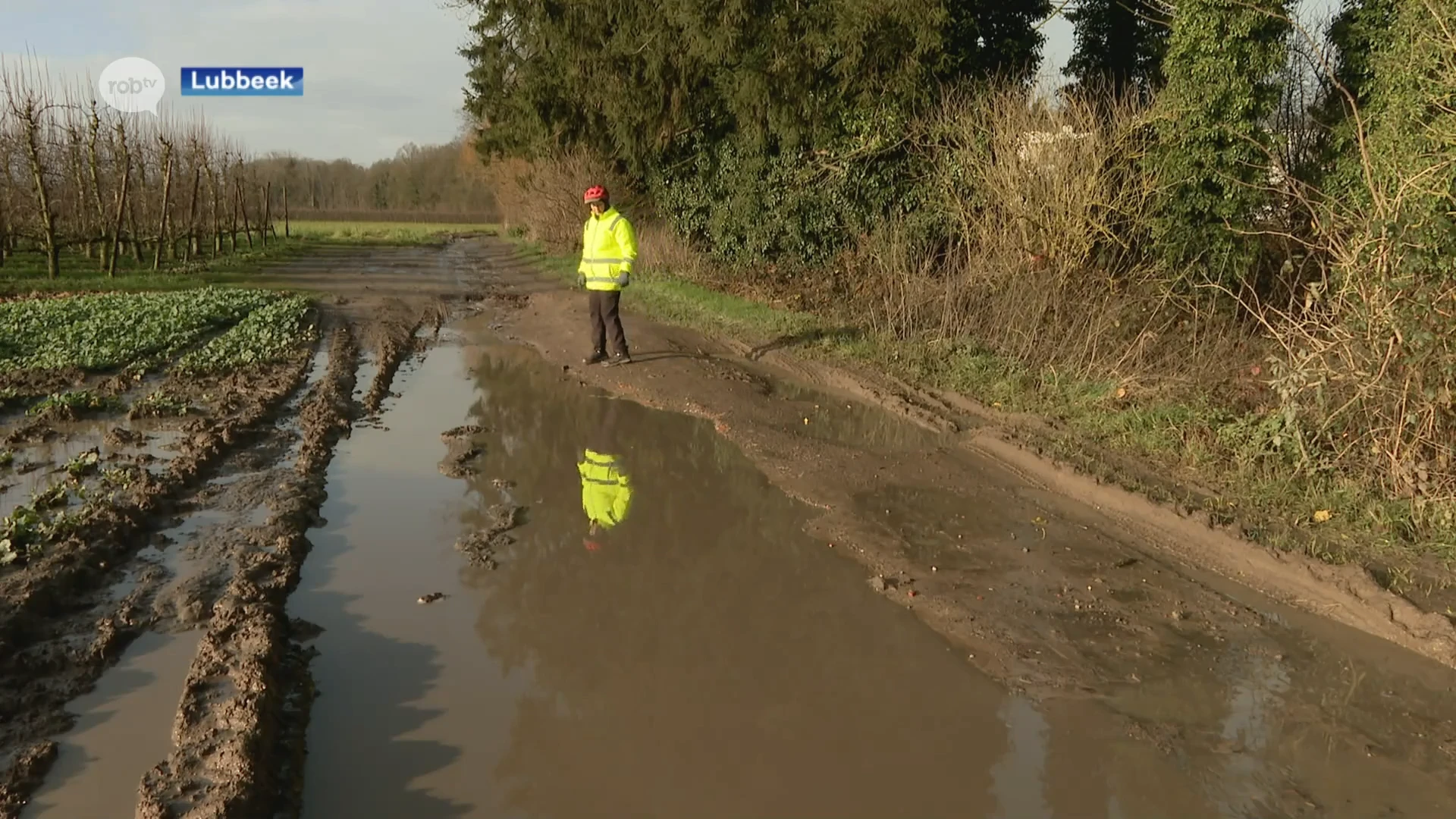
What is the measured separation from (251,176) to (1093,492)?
50399 mm

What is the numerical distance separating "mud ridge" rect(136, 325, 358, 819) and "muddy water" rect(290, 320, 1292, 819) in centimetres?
12

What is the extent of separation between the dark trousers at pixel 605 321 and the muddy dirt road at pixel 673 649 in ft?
11.1

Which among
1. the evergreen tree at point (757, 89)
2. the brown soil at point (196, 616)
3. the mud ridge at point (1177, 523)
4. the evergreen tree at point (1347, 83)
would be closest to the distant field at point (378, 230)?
the evergreen tree at point (757, 89)

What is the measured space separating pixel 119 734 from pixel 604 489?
3.90 meters

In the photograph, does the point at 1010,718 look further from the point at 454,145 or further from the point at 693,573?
the point at 454,145

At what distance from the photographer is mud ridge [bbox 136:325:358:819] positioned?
3.40m

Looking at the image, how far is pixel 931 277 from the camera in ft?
45.9

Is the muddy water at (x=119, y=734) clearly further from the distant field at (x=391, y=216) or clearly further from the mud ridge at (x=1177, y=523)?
the distant field at (x=391, y=216)

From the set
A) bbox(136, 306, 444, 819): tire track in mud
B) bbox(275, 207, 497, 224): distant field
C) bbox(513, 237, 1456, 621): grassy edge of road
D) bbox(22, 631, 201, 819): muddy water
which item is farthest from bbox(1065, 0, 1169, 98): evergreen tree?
bbox(275, 207, 497, 224): distant field

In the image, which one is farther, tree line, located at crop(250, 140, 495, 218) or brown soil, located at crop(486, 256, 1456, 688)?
tree line, located at crop(250, 140, 495, 218)

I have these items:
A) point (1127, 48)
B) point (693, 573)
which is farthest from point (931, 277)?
point (693, 573)

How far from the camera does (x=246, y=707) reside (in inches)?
152

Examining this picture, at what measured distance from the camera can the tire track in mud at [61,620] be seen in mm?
3789

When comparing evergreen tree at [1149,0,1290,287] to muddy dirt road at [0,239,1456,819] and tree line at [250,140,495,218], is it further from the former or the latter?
tree line at [250,140,495,218]
